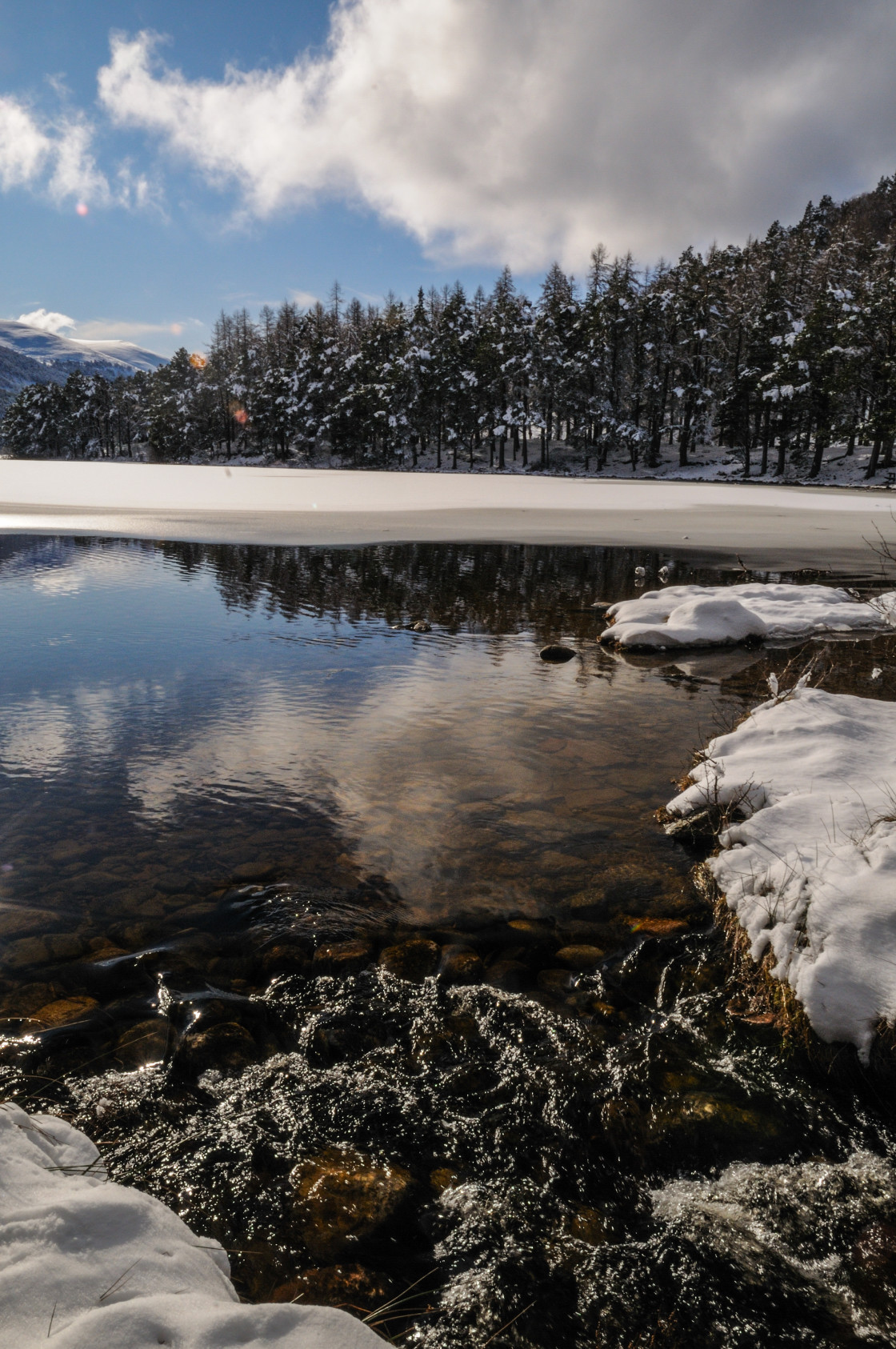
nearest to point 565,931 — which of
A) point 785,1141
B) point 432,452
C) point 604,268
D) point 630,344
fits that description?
point 785,1141

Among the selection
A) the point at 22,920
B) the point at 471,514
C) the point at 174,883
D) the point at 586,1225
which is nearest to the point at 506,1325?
the point at 586,1225

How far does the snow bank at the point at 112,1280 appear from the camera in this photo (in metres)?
1.55

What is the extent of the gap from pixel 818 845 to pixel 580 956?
1.48m

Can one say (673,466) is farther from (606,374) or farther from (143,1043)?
(143,1043)

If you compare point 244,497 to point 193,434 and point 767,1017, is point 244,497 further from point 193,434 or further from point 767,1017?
point 193,434

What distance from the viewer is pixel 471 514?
27.9m

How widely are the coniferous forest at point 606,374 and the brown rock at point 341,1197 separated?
4816cm

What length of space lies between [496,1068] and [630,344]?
65.4 m

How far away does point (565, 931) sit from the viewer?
414 centimetres

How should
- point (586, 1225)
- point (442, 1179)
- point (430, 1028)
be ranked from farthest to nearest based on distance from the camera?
point (430, 1028) < point (442, 1179) < point (586, 1225)

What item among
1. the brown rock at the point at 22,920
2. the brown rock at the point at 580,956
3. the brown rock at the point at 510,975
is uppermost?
the brown rock at the point at 22,920

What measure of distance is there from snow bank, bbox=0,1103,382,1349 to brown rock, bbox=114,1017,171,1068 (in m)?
0.98

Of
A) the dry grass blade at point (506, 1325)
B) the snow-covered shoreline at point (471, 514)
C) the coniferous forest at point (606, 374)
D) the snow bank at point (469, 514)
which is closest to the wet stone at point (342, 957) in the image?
the dry grass blade at point (506, 1325)

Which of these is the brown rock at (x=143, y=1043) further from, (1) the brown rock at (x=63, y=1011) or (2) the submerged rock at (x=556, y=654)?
(2) the submerged rock at (x=556, y=654)
